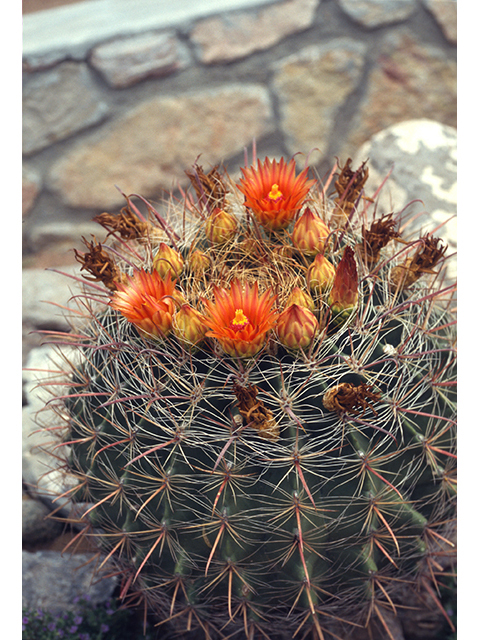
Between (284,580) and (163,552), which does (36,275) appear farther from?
(284,580)

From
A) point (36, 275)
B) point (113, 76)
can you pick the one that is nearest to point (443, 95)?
point (113, 76)

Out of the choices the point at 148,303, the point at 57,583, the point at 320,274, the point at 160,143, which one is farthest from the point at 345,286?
the point at 160,143

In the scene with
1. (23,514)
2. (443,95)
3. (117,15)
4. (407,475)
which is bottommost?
(23,514)

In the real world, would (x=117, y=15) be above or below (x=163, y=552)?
above

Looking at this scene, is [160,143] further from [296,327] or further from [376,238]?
[296,327]

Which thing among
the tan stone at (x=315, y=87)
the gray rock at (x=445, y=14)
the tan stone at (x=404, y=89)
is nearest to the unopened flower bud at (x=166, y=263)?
the tan stone at (x=315, y=87)

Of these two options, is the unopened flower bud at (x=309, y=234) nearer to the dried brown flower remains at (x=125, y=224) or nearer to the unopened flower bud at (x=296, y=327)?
the unopened flower bud at (x=296, y=327)
